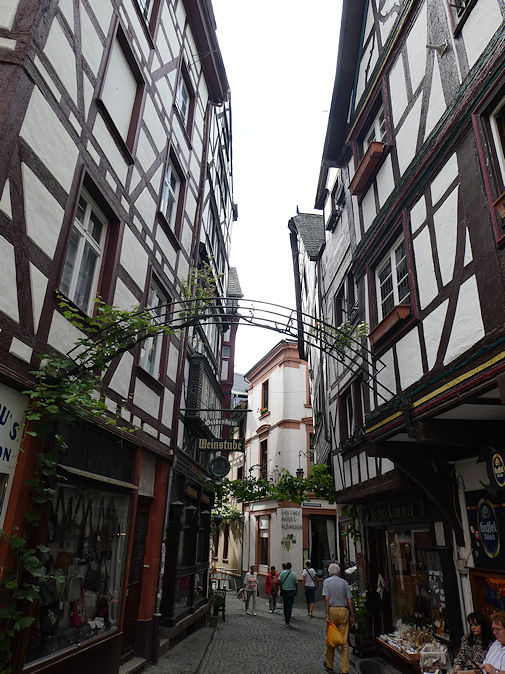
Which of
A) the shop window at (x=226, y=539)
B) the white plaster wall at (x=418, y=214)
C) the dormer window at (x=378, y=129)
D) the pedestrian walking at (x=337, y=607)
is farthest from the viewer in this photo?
the shop window at (x=226, y=539)

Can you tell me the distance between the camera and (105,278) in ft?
21.9

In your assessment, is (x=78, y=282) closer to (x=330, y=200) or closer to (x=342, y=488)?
(x=342, y=488)

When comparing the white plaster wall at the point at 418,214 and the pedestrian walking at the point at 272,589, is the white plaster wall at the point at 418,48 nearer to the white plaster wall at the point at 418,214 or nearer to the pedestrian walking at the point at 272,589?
the white plaster wall at the point at 418,214

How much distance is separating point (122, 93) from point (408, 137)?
445 centimetres

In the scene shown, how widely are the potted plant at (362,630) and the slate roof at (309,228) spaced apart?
12.3 m

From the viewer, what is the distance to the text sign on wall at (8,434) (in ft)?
13.8

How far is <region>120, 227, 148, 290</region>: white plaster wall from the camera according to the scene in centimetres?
727

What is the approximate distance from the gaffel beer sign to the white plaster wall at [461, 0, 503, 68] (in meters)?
9.19

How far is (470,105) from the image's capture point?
5.22 metres

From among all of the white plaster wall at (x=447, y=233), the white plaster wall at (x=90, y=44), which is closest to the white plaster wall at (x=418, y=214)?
the white plaster wall at (x=447, y=233)

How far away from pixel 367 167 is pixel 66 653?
317 inches

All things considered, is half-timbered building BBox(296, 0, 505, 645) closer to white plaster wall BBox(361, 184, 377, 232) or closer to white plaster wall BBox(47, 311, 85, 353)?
white plaster wall BBox(361, 184, 377, 232)

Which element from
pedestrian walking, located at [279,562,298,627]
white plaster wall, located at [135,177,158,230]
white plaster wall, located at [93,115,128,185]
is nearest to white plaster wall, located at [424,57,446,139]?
white plaster wall, located at [93,115,128,185]

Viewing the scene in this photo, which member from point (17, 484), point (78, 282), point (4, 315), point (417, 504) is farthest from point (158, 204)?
point (417, 504)
